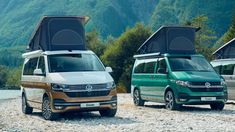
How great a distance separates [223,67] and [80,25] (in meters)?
7.42

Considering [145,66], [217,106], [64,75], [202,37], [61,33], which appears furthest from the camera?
[202,37]

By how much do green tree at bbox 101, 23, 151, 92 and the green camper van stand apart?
3908 centimetres

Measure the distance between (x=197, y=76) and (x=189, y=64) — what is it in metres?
1.07

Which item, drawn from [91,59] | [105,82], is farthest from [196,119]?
[91,59]

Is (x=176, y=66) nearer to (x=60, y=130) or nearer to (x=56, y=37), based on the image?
(x=56, y=37)

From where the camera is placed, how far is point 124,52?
61.0m

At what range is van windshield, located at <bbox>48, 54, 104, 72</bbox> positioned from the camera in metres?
13.5

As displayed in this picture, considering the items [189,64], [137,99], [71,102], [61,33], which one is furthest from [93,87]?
[137,99]

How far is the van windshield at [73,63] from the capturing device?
13.5 metres

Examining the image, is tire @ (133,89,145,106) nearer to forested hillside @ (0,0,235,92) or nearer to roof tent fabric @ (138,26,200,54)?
roof tent fabric @ (138,26,200,54)

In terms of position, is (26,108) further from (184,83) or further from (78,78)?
(184,83)

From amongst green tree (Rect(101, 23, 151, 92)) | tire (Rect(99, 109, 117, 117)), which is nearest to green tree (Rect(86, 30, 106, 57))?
green tree (Rect(101, 23, 151, 92))

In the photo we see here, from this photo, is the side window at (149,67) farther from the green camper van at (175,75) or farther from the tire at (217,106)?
the tire at (217,106)

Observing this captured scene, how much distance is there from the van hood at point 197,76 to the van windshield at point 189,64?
43 centimetres
